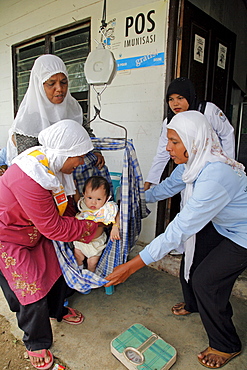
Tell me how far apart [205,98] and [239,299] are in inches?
79.4

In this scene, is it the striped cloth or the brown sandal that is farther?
the brown sandal

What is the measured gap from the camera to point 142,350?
5.61 feet

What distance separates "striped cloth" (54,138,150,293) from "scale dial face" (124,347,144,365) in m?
0.44

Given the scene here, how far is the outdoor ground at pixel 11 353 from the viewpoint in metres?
1.69

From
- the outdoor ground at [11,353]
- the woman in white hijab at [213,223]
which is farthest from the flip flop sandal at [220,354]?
the outdoor ground at [11,353]

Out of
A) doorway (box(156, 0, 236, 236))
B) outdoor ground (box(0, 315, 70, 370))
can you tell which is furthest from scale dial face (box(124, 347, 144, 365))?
doorway (box(156, 0, 236, 236))

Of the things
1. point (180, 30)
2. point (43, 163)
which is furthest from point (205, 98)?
point (43, 163)

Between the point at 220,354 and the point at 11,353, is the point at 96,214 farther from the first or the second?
the point at 220,354

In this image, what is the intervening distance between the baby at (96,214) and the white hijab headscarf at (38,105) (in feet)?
1.77

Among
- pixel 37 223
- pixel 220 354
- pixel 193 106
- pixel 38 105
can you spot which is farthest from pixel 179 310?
pixel 38 105

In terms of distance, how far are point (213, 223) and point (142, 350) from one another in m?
0.89

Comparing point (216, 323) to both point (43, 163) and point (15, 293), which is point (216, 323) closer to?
point (15, 293)

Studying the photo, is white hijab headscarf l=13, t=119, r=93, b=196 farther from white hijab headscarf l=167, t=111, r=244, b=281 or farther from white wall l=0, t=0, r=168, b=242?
white wall l=0, t=0, r=168, b=242

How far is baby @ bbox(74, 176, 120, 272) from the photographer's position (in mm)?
1893
